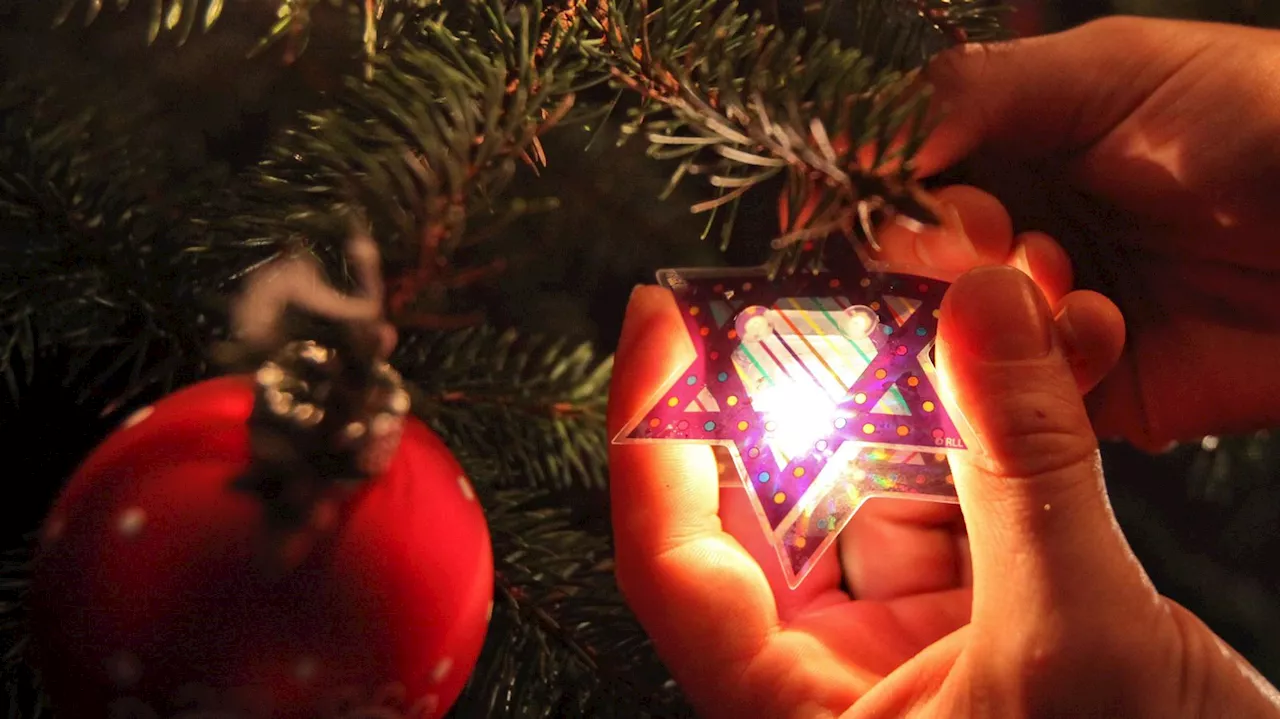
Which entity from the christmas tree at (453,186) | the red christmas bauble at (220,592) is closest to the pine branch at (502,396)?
the christmas tree at (453,186)

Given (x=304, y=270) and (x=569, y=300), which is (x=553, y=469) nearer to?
(x=569, y=300)

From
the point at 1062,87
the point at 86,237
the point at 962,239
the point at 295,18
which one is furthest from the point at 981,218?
the point at 86,237

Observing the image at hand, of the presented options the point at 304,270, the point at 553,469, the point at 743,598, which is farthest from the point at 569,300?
the point at 304,270

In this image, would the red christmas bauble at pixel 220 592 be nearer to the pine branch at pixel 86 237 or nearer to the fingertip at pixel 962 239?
the pine branch at pixel 86 237

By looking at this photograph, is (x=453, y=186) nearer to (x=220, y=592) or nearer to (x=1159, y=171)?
(x=220, y=592)

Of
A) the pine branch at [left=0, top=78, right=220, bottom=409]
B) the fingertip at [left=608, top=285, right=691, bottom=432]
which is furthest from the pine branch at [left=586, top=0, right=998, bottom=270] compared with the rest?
the pine branch at [left=0, top=78, right=220, bottom=409]

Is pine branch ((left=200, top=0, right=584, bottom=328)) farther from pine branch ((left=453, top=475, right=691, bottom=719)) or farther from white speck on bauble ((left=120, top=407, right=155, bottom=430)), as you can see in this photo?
pine branch ((left=453, top=475, right=691, bottom=719))
